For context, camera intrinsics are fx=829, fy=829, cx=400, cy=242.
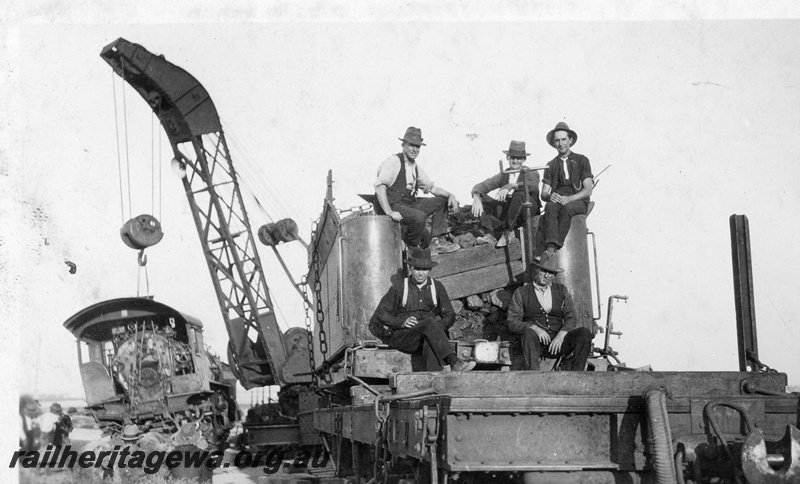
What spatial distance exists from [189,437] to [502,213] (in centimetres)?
1166

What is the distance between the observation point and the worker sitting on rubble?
702 centimetres

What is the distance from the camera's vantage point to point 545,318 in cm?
715

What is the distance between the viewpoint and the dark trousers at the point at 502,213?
8633 mm

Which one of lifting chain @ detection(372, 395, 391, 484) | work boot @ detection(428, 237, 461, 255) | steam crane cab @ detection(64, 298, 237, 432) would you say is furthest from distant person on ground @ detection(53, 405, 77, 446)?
lifting chain @ detection(372, 395, 391, 484)

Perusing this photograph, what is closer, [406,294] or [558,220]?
[406,294]

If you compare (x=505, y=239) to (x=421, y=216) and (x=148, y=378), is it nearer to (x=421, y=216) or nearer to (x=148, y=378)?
(x=421, y=216)

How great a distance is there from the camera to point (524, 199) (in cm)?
853

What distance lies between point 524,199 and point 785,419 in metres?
4.28

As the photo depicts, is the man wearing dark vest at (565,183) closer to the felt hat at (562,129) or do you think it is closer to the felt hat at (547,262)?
the felt hat at (562,129)

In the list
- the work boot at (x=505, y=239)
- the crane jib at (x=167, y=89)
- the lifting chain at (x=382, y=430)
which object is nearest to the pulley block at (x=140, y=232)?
the crane jib at (x=167, y=89)

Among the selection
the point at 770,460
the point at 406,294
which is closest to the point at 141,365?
the point at 406,294

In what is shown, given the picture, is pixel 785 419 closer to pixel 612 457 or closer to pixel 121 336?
pixel 612 457

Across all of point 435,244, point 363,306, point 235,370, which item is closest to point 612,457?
point 363,306

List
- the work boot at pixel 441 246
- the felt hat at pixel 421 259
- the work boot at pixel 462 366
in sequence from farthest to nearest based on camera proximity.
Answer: the work boot at pixel 441 246, the felt hat at pixel 421 259, the work boot at pixel 462 366
